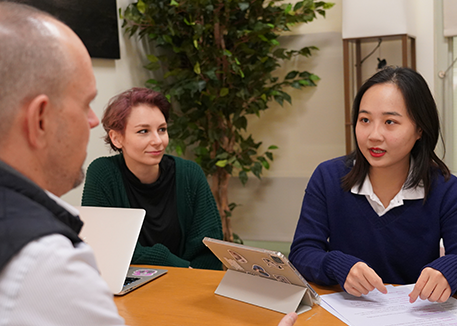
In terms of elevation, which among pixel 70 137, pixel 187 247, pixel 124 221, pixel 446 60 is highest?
pixel 446 60

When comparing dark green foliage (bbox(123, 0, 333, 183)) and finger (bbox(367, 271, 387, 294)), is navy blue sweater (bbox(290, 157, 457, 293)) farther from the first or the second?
dark green foliage (bbox(123, 0, 333, 183))

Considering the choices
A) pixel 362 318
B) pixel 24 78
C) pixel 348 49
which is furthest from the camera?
pixel 348 49

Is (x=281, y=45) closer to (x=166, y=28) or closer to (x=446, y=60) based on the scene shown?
(x=166, y=28)

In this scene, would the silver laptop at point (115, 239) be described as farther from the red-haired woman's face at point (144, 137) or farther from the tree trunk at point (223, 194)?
the tree trunk at point (223, 194)

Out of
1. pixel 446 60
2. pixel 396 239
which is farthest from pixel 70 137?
pixel 446 60

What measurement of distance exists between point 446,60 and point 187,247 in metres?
2.53

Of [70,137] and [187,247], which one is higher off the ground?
[70,137]

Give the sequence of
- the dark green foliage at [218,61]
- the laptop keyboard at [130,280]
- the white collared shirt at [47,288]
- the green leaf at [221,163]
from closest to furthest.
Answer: the white collared shirt at [47,288] → the laptop keyboard at [130,280] → the dark green foliage at [218,61] → the green leaf at [221,163]

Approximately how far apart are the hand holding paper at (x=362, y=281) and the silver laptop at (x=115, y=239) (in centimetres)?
61

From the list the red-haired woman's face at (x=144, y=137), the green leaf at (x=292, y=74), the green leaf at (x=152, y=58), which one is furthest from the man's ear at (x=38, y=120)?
the green leaf at (x=292, y=74)

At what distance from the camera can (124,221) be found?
57.5 inches

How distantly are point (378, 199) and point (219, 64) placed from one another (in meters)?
2.15

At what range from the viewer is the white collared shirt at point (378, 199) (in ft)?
5.08

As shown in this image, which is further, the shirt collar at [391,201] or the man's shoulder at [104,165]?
the man's shoulder at [104,165]
